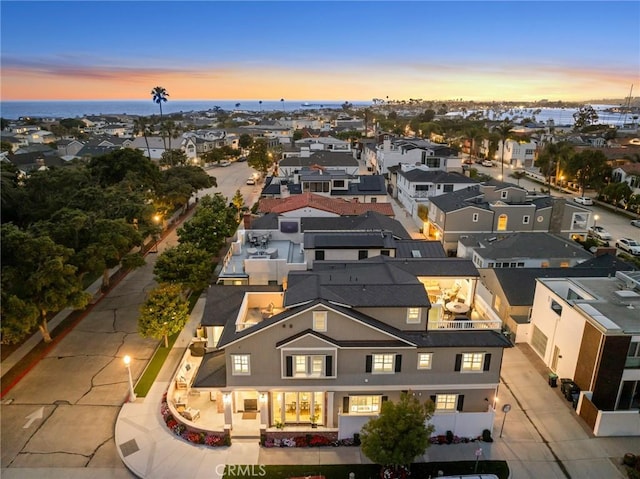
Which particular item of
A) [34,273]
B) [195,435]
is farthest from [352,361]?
[34,273]

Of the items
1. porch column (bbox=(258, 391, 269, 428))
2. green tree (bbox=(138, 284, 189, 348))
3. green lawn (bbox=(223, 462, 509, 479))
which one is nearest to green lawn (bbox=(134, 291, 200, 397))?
green tree (bbox=(138, 284, 189, 348))

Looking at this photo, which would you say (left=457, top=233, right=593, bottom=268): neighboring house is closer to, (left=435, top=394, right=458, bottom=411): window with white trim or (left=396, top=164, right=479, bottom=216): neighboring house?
(left=435, top=394, right=458, bottom=411): window with white trim

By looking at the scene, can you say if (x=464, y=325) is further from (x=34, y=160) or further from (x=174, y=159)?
(x=34, y=160)

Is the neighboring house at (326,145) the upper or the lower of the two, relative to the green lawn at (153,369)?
upper

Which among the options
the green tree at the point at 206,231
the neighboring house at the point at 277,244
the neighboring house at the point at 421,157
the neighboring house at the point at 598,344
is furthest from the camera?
the neighboring house at the point at 421,157

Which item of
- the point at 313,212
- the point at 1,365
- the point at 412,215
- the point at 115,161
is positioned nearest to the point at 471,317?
the point at 313,212

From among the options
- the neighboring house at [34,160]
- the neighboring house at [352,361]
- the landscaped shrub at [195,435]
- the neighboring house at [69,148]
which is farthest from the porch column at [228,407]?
the neighboring house at [69,148]

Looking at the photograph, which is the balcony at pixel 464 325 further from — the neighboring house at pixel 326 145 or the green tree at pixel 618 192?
the neighboring house at pixel 326 145

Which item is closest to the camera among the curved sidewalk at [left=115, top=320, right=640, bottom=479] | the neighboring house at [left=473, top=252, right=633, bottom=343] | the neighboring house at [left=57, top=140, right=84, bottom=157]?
the curved sidewalk at [left=115, top=320, right=640, bottom=479]
